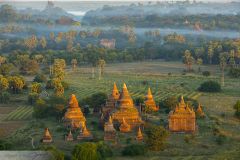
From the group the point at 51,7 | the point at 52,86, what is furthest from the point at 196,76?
the point at 51,7

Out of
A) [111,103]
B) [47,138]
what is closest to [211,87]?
[111,103]

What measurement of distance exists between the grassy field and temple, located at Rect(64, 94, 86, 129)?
584 millimetres

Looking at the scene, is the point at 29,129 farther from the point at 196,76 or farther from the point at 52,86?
the point at 196,76

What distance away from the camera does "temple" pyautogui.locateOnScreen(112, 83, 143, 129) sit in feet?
113

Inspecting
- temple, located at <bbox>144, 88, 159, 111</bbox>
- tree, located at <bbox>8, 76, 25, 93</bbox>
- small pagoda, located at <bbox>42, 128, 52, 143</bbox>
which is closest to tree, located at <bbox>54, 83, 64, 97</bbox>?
tree, located at <bbox>8, 76, 25, 93</bbox>

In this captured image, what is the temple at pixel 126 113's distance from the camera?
34469 millimetres

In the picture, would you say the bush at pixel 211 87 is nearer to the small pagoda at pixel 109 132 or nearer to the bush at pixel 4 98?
the bush at pixel 4 98

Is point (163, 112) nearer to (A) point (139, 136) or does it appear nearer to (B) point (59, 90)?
(A) point (139, 136)

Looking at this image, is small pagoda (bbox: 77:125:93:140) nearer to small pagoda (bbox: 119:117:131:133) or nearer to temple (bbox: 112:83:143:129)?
small pagoda (bbox: 119:117:131:133)

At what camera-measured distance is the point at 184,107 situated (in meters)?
34.3

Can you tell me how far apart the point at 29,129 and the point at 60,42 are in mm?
61669

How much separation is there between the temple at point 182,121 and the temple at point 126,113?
1929 millimetres

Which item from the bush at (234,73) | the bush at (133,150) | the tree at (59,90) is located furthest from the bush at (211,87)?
the bush at (133,150)

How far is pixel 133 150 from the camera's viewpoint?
2839cm
